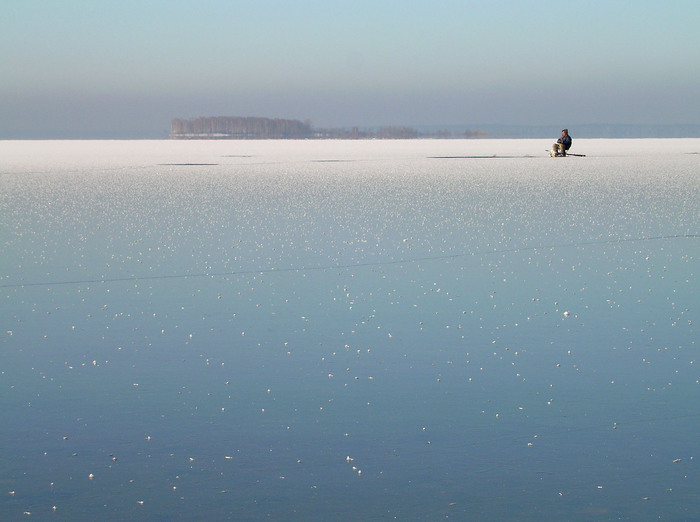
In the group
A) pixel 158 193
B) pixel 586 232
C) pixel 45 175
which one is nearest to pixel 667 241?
pixel 586 232

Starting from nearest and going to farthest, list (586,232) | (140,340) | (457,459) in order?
(457,459) → (140,340) → (586,232)

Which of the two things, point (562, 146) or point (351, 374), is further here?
point (562, 146)

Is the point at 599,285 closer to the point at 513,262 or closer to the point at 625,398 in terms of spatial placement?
the point at 513,262

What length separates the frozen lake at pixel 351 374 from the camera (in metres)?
3.30

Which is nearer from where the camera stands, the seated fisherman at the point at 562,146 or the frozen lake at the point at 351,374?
the frozen lake at the point at 351,374

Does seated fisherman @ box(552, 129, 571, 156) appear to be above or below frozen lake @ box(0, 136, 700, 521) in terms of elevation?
below

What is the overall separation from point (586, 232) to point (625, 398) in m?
6.46

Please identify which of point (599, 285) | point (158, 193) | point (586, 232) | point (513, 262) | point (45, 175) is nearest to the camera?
point (599, 285)

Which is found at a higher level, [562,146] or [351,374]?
[351,374]

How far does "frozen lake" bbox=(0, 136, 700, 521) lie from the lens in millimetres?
3301

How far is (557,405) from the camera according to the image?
423 cm

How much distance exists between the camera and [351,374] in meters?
4.78

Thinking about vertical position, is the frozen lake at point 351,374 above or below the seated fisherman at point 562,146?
above

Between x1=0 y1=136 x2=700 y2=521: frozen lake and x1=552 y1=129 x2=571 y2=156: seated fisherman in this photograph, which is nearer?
x1=0 y1=136 x2=700 y2=521: frozen lake
